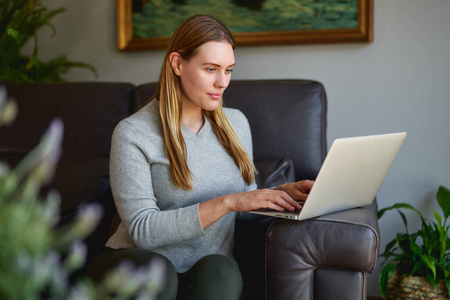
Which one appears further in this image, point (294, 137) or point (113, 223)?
point (294, 137)

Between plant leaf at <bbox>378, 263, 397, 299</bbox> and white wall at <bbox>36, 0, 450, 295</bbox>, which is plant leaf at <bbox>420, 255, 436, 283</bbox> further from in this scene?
white wall at <bbox>36, 0, 450, 295</bbox>

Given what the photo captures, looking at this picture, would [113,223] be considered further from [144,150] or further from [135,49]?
[135,49]

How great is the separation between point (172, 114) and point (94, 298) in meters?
1.21

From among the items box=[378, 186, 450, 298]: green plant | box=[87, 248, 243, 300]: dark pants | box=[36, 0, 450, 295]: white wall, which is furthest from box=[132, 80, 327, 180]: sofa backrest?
box=[87, 248, 243, 300]: dark pants

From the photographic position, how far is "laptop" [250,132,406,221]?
1.14 metres

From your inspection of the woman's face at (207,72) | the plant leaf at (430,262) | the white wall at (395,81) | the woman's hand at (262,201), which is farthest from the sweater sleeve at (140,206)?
the white wall at (395,81)

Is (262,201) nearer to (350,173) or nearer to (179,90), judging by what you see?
(350,173)

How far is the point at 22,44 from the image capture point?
2.36 metres

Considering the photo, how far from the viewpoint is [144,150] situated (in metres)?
1.39

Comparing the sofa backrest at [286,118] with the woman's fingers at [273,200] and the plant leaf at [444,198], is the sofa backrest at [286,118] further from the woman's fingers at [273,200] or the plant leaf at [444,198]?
the woman's fingers at [273,200]

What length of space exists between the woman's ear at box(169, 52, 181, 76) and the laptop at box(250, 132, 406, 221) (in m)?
0.50

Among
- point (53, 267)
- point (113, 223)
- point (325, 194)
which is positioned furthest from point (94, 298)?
point (113, 223)

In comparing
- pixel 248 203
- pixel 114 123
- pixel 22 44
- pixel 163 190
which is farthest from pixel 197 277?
pixel 22 44

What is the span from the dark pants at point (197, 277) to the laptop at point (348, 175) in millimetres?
181
